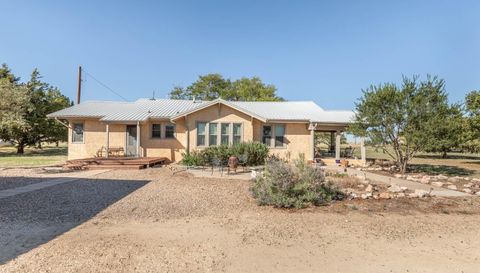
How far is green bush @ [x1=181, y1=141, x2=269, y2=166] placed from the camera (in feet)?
48.4

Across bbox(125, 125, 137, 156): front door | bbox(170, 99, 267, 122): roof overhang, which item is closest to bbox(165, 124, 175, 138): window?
bbox(170, 99, 267, 122): roof overhang

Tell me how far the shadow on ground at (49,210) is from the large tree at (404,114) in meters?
12.8

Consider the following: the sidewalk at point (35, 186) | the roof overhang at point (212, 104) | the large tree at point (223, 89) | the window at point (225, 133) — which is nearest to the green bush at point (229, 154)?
the window at point (225, 133)

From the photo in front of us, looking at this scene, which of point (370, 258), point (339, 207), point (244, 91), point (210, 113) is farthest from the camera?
point (244, 91)

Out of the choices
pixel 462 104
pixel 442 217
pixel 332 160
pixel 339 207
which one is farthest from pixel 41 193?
pixel 462 104

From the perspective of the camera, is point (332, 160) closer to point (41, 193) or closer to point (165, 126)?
point (165, 126)

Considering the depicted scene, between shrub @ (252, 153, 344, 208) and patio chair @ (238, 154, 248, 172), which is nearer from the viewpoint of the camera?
shrub @ (252, 153, 344, 208)

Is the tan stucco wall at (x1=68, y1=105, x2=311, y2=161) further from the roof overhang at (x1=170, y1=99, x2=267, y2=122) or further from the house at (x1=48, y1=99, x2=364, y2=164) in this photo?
the roof overhang at (x1=170, y1=99, x2=267, y2=122)

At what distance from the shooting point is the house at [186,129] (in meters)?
16.3

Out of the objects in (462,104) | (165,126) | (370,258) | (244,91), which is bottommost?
(370,258)

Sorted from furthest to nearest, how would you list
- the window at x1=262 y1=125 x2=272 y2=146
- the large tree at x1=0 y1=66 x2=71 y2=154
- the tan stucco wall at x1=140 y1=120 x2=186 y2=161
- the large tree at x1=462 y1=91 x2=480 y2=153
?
Answer: the large tree at x1=0 y1=66 x2=71 y2=154, the large tree at x1=462 y1=91 x2=480 y2=153, the window at x1=262 y1=125 x2=272 y2=146, the tan stucco wall at x1=140 y1=120 x2=186 y2=161

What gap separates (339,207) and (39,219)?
7558 mm

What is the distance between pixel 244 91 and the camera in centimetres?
4209

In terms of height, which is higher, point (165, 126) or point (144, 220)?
point (165, 126)
